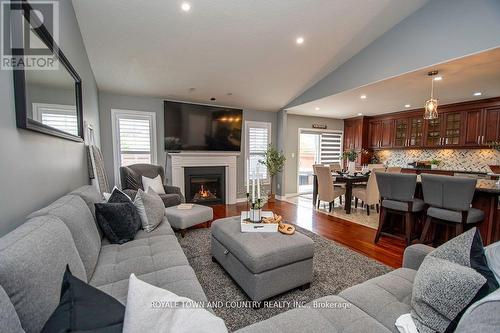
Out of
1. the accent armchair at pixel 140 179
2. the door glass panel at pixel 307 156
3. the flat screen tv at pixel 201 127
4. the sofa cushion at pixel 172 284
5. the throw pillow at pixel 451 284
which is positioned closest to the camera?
the throw pillow at pixel 451 284

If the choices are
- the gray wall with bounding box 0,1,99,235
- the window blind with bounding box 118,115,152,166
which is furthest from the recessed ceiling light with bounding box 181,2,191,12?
the window blind with bounding box 118,115,152,166

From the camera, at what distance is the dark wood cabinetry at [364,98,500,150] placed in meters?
4.67

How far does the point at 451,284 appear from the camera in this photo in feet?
3.01

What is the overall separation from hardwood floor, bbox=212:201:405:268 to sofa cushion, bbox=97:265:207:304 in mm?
2349

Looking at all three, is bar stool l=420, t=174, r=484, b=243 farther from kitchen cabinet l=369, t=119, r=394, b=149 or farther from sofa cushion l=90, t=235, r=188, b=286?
kitchen cabinet l=369, t=119, r=394, b=149

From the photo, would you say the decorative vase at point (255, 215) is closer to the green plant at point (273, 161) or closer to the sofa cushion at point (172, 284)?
the sofa cushion at point (172, 284)

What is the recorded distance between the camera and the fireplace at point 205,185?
17.0 feet

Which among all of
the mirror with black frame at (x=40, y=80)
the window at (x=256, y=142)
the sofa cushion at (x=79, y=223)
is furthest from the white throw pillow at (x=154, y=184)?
the sofa cushion at (x=79, y=223)

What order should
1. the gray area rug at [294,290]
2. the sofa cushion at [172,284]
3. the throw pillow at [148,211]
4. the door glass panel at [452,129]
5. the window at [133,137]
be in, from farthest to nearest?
the door glass panel at [452,129]
the window at [133,137]
the throw pillow at [148,211]
the gray area rug at [294,290]
the sofa cushion at [172,284]

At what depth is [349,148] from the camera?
7.23 metres

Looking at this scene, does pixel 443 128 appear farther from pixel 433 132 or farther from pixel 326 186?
pixel 326 186

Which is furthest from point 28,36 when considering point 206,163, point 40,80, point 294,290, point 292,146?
point 292,146

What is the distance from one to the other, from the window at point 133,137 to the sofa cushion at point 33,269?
12.9ft

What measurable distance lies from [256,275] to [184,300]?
117 cm
